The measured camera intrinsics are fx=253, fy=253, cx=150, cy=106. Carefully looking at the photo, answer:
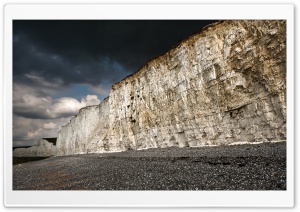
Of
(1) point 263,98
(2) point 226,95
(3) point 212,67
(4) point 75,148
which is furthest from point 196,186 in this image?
(4) point 75,148

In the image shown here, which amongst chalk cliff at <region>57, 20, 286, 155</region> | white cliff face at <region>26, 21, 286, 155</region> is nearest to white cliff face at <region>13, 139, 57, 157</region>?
chalk cliff at <region>57, 20, 286, 155</region>

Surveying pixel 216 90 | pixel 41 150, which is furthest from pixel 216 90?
pixel 41 150

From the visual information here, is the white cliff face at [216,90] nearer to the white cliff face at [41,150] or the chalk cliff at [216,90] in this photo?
the chalk cliff at [216,90]

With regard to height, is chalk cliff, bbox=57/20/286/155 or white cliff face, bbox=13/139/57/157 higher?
chalk cliff, bbox=57/20/286/155

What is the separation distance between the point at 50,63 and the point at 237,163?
29.6ft

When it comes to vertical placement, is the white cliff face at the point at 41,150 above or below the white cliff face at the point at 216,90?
below

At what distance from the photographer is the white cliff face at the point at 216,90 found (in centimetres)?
1481

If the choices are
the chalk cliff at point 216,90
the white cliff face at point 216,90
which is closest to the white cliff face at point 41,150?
the chalk cliff at point 216,90

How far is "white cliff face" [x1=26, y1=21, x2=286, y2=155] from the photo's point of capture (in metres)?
14.8

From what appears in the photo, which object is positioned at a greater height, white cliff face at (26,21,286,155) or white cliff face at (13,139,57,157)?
white cliff face at (26,21,286,155)

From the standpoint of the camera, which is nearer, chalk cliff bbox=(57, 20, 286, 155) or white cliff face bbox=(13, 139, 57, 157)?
chalk cliff bbox=(57, 20, 286, 155)

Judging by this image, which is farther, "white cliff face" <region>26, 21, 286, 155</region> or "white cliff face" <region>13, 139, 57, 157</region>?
"white cliff face" <region>13, 139, 57, 157</region>

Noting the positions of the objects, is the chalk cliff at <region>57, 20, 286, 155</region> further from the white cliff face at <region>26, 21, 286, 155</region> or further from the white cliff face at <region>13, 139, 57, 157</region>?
the white cliff face at <region>13, 139, 57, 157</region>
